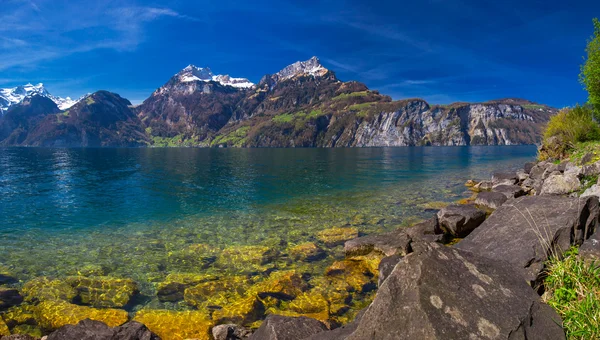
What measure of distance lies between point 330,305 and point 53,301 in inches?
519

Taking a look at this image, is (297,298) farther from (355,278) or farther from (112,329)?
(112,329)

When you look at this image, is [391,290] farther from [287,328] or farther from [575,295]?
[575,295]

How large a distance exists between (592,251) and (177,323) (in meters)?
14.4

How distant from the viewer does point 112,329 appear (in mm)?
9711

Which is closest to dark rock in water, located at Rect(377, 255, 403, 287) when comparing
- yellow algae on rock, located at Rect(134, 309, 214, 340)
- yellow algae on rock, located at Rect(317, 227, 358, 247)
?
yellow algae on rock, located at Rect(134, 309, 214, 340)

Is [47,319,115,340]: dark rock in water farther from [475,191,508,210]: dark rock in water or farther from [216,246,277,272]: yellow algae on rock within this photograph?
[475,191,508,210]: dark rock in water

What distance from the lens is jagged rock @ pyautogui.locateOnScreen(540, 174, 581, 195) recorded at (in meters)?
18.7

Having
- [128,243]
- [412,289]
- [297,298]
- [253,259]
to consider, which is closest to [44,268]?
[128,243]

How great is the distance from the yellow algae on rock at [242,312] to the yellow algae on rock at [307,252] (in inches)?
214

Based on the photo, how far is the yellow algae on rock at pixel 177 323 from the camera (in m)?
11.8

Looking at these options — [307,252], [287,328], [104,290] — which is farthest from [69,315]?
[307,252]

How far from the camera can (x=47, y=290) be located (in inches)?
605

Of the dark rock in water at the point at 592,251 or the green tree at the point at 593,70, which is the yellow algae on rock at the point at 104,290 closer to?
the dark rock in water at the point at 592,251

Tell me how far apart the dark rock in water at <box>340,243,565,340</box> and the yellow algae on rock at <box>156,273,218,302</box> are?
488 inches
